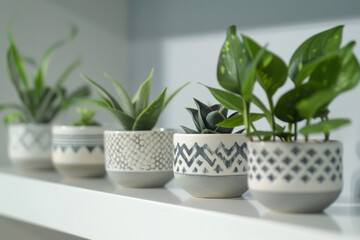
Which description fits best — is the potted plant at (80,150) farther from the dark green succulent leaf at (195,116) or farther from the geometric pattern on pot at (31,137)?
the dark green succulent leaf at (195,116)

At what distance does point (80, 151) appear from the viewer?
0.94 m

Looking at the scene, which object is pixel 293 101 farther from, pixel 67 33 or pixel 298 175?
pixel 67 33

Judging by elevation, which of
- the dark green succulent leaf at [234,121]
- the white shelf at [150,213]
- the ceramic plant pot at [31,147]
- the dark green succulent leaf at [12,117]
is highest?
the dark green succulent leaf at [234,121]

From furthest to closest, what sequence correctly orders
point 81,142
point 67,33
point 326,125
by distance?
point 67,33, point 81,142, point 326,125

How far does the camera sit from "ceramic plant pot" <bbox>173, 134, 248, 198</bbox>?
65 cm

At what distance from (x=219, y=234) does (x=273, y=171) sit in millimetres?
91

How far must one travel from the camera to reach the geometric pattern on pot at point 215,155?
645mm

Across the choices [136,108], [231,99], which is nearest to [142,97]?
[136,108]

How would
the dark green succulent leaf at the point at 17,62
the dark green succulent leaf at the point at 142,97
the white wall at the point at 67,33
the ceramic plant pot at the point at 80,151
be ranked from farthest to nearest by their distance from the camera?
the white wall at the point at 67,33 < the dark green succulent leaf at the point at 17,62 < the ceramic plant pot at the point at 80,151 < the dark green succulent leaf at the point at 142,97

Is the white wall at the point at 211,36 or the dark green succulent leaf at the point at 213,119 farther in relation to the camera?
the white wall at the point at 211,36

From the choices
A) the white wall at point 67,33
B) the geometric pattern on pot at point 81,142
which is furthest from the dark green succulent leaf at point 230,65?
the white wall at point 67,33

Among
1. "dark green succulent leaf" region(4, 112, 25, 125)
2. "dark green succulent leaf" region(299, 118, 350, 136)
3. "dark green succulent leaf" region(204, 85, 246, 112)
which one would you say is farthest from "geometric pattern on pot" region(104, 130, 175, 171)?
"dark green succulent leaf" region(4, 112, 25, 125)

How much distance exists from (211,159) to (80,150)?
38 cm

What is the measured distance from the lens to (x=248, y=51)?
548 millimetres
